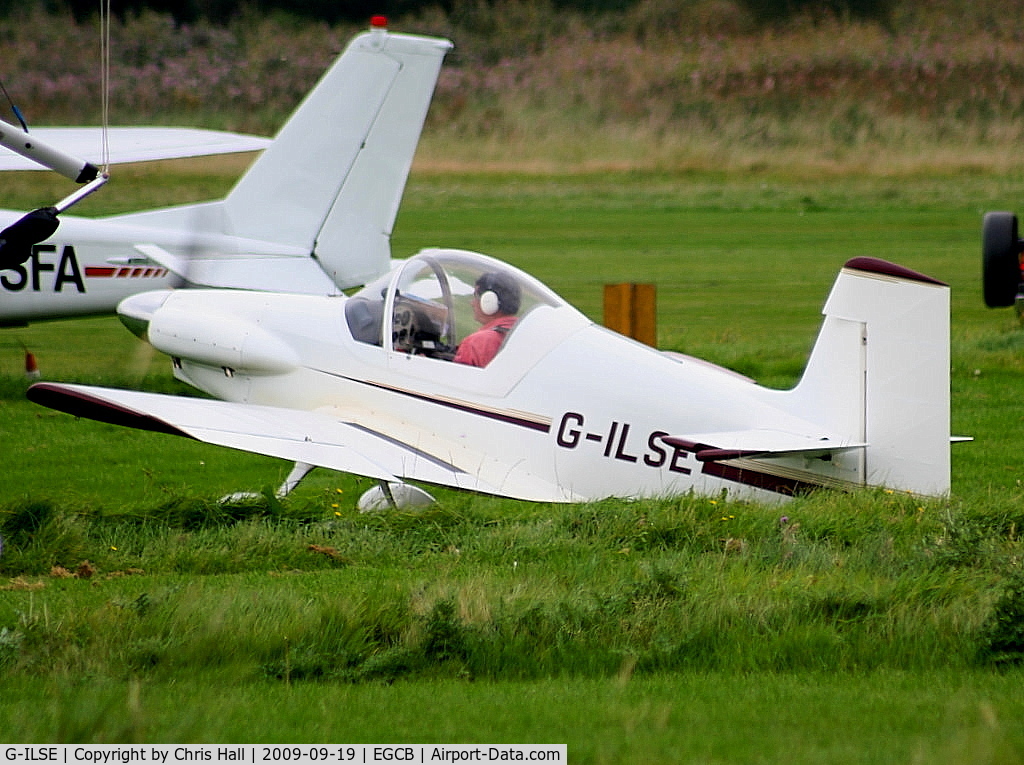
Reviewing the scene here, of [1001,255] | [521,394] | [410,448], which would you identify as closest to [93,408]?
[410,448]

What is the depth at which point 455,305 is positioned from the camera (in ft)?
27.0

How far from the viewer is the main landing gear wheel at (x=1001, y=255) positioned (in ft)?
17.3

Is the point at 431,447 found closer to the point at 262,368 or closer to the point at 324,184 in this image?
the point at 262,368

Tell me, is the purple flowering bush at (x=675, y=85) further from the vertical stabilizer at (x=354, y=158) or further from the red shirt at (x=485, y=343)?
the red shirt at (x=485, y=343)

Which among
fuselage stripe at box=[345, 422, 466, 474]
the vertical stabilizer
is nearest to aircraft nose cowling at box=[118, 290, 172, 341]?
fuselage stripe at box=[345, 422, 466, 474]

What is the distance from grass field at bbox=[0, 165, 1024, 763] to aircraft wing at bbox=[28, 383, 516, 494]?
11.7 inches

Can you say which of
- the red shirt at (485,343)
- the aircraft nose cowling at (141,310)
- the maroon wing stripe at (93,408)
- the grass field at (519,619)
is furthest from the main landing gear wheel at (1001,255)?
the aircraft nose cowling at (141,310)

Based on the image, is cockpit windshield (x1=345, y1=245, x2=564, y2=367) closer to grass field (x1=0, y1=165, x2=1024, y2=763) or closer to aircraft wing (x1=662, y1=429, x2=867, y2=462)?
grass field (x1=0, y1=165, x2=1024, y2=763)

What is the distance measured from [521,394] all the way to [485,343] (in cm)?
40

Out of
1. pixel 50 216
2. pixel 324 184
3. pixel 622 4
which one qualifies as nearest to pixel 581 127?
pixel 622 4

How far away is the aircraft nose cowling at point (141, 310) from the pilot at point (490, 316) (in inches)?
113

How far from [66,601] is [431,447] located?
300cm

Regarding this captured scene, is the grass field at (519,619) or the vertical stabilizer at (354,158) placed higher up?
the vertical stabilizer at (354,158)

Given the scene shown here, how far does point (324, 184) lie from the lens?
43.8 feet
